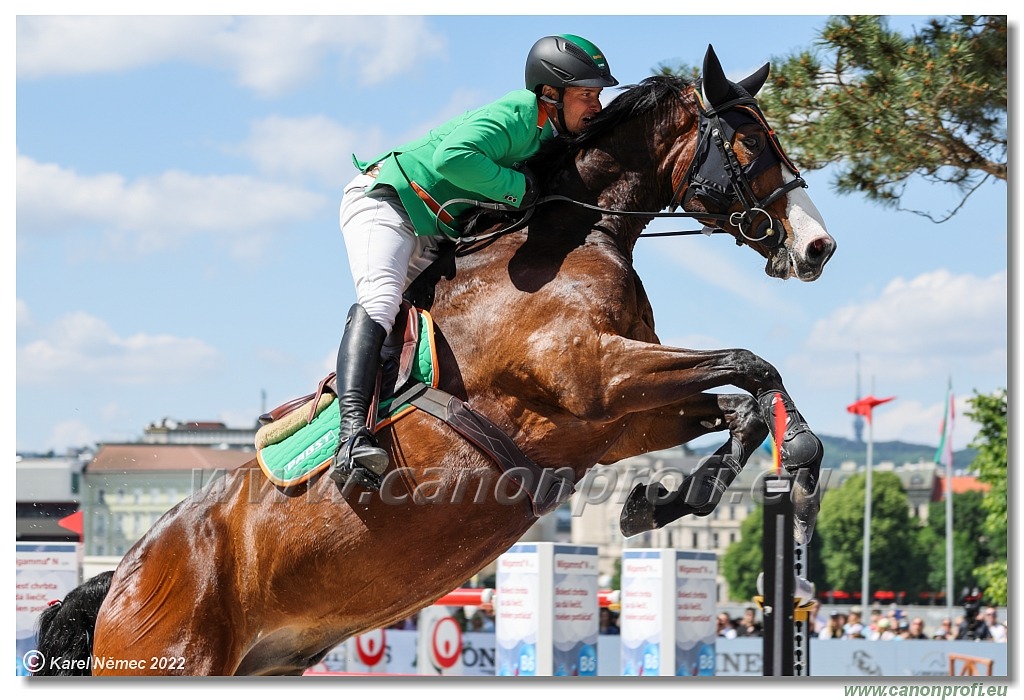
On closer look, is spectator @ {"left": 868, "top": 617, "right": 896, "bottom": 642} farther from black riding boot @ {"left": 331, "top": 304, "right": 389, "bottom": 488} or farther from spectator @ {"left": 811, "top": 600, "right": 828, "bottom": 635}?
black riding boot @ {"left": 331, "top": 304, "right": 389, "bottom": 488}

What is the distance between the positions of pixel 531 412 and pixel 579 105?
1.26 meters

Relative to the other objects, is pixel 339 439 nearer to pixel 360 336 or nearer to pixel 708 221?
pixel 360 336

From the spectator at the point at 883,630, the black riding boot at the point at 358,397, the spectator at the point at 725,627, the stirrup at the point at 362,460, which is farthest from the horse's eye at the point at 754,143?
the spectator at the point at 883,630

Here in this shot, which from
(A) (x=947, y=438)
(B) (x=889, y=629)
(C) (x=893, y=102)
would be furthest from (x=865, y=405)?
(C) (x=893, y=102)

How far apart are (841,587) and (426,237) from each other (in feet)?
233

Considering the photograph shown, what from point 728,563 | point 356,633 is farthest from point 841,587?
point 356,633

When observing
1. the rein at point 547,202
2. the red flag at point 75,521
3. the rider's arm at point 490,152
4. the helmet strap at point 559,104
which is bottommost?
Result: the red flag at point 75,521

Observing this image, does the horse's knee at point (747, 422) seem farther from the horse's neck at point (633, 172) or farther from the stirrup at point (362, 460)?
the stirrup at point (362, 460)

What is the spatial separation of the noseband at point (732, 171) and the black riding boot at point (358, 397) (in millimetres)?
1413

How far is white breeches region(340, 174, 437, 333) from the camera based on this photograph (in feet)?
14.4

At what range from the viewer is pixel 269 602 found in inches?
183

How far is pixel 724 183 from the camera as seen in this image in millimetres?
4414

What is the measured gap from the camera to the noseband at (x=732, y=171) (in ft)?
14.3

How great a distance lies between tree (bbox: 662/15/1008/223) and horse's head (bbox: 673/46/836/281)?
9.77 ft
